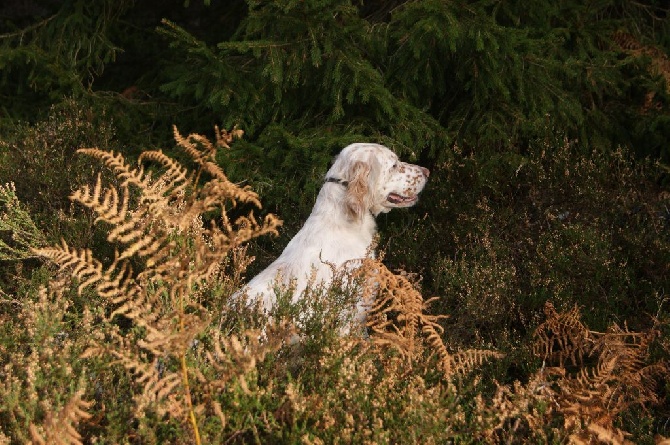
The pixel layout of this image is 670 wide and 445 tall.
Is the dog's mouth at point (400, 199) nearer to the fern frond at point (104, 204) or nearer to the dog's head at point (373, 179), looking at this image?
the dog's head at point (373, 179)

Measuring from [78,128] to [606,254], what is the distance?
427 centimetres

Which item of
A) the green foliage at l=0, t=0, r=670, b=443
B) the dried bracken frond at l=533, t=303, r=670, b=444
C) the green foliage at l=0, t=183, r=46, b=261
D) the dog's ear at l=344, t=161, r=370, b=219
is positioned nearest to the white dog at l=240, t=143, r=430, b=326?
the dog's ear at l=344, t=161, r=370, b=219

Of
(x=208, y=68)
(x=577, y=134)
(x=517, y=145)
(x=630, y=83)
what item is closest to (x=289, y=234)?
(x=208, y=68)

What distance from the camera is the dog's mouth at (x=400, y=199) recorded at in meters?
4.79

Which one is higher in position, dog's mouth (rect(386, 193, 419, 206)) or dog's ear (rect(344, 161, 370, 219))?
dog's ear (rect(344, 161, 370, 219))

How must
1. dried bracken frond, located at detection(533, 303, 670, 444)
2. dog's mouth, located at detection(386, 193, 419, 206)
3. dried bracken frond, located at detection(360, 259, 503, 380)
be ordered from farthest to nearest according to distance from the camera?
1. dog's mouth, located at detection(386, 193, 419, 206)
2. dried bracken frond, located at detection(360, 259, 503, 380)
3. dried bracken frond, located at detection(533, 303, 670, 444)

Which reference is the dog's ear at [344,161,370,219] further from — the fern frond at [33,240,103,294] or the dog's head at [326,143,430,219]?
the fern frond at [33,240,103,294]

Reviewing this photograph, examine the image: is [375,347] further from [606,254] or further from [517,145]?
[517,145]

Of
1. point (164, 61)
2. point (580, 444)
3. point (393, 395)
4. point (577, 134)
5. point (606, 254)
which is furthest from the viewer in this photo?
point (164, 61)

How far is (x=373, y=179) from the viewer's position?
15.1 ft

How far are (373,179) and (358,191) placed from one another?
0.18 meters

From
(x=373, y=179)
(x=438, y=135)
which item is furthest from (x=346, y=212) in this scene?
(x=438, y=135)

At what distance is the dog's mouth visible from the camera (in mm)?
4793

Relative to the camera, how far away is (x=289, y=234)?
18.4 ft
